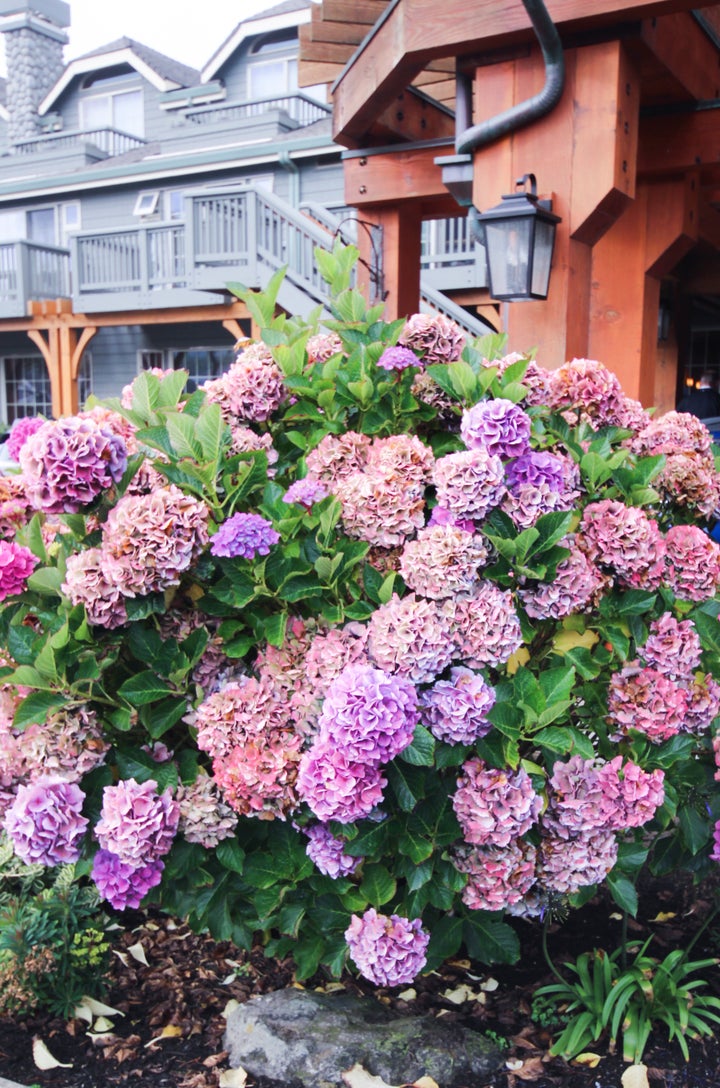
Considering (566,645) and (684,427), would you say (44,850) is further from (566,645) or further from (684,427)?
(684,427)

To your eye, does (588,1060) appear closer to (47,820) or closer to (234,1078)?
(234,1078)

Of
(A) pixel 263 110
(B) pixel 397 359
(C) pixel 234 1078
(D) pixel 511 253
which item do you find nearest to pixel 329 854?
(C) pixel 234 1078

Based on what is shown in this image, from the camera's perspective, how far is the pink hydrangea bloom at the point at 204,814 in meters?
2.10

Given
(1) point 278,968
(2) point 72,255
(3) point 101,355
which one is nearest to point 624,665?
(1) point 278,968

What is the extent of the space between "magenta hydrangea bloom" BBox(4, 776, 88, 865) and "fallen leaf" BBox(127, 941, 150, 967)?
0.79 metres

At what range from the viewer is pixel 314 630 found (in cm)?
216

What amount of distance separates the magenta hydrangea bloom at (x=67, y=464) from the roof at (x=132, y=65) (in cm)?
2041

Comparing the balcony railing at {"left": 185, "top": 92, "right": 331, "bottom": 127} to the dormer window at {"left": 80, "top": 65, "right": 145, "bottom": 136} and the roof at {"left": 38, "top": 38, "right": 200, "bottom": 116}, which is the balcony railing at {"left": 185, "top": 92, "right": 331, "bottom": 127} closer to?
the roof at {"left": 38, "top": 38, "right": 200, "bottom": 116}

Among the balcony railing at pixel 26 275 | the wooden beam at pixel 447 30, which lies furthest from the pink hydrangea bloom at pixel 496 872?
the balcony railing at pixel 26 275

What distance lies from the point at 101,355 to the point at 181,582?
17.1 metres

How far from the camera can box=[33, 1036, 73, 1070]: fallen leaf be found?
229 centimetres

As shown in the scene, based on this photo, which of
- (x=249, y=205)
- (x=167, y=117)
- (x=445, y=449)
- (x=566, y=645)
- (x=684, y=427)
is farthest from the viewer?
(x=167, y=117)

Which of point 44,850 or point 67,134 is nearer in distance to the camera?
point 44,850

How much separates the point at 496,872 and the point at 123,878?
794 mm
